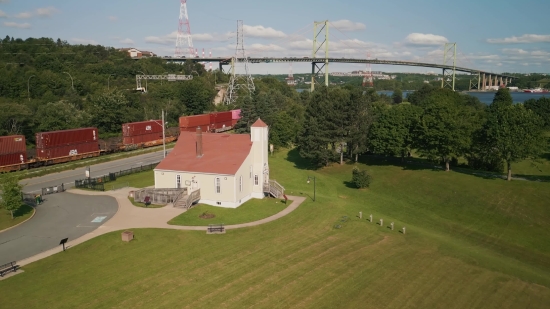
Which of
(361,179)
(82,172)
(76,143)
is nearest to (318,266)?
(361,179)

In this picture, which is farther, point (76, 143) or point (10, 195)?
point (76, 143)

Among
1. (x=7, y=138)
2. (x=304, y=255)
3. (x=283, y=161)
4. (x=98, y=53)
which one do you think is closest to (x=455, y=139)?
(x=283, y=161)

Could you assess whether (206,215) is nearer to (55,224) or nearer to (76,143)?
(55,224)

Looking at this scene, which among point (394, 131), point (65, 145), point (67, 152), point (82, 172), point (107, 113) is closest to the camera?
point (82, 172)

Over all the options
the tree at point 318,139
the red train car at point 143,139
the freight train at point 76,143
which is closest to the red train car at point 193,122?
the freight train at point 76,143

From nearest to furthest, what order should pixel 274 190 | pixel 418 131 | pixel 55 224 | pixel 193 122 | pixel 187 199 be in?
pixel 55 224 < pixel 187 199 < pixel 274 190 < pixel 418 131 < pixel 193 122

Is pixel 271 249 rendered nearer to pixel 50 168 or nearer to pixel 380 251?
pixel 380 251
